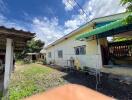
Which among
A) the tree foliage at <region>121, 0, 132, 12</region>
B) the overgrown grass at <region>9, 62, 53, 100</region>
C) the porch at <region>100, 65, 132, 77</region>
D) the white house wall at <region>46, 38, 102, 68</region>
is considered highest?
the tree foliage at <region>121, 0, 132, 12</region>

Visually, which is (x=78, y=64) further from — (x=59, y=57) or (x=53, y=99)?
(x=53, y=99)

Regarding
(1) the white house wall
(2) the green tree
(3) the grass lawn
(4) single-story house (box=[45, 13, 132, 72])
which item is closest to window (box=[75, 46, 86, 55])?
(4) single-story house (box=[45, 13, 132, 72])

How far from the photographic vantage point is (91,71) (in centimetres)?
1165

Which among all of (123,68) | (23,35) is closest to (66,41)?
(123,68)

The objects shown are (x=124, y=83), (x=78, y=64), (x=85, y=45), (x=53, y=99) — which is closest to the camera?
(x=53, y=99)

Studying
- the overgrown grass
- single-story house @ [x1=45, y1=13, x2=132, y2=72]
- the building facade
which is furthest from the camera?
the building facade

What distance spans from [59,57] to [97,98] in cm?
1855

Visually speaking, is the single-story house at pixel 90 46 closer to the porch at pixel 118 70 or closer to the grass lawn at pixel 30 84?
the porch at pixel 118 70

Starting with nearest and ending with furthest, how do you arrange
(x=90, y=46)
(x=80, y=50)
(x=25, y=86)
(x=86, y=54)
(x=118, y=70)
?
(x=25, y=86) < (x=118, y=70) < (x=90, y=46) < (x=86, y=54) < (x=80, y=50)

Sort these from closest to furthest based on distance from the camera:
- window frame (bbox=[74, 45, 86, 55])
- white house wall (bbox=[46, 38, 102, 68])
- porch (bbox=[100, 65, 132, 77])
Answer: porch (bbox=[100, 65, 132, 77])
white house wall (bbox=[46, 38, 102, 68])
window frame (bbox=[74, 45, 86, 55])

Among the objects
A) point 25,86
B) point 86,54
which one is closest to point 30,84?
point 25,86

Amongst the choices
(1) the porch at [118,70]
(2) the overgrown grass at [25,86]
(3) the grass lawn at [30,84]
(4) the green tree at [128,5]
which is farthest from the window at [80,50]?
(4) the green tree at [128,5]

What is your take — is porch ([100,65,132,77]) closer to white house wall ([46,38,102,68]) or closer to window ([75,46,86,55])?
white house wall ([46,38,102,68])

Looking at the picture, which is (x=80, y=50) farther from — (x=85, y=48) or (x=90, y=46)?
(x=90, y=46)
